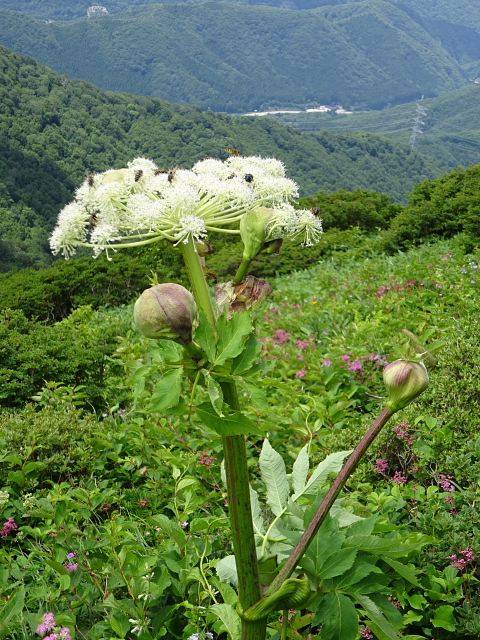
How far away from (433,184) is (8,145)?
72.6 metres

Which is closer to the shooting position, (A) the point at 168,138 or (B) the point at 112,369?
(B) the point at 112,369

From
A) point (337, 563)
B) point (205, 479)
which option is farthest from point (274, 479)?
point (205, 479)

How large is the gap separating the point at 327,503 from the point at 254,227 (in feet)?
1.92

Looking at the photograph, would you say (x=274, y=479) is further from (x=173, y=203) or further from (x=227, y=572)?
(x=173, y=203)

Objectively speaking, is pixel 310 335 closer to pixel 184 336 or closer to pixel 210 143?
pixel 184 336

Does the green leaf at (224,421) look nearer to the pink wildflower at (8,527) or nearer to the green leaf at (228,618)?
the green leaf at (228,618)

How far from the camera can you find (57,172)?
75438 millimetres

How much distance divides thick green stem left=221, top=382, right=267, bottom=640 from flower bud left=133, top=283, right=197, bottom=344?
16 centimetres

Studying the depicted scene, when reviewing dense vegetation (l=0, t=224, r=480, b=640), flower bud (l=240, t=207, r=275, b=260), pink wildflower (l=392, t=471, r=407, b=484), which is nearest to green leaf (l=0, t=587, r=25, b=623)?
dense vegetation (l=0, t=224, r=480, b=640)

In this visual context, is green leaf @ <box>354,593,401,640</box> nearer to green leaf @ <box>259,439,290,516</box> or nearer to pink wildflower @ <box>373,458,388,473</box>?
green leaf @ <box>259,439,290,516</box>

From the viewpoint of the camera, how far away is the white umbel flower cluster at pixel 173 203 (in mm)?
1164

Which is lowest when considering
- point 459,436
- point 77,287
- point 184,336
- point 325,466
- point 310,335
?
point 77,287

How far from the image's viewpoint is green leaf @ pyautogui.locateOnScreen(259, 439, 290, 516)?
56.7 inches

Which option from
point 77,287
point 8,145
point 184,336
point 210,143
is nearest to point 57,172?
point 8,145
